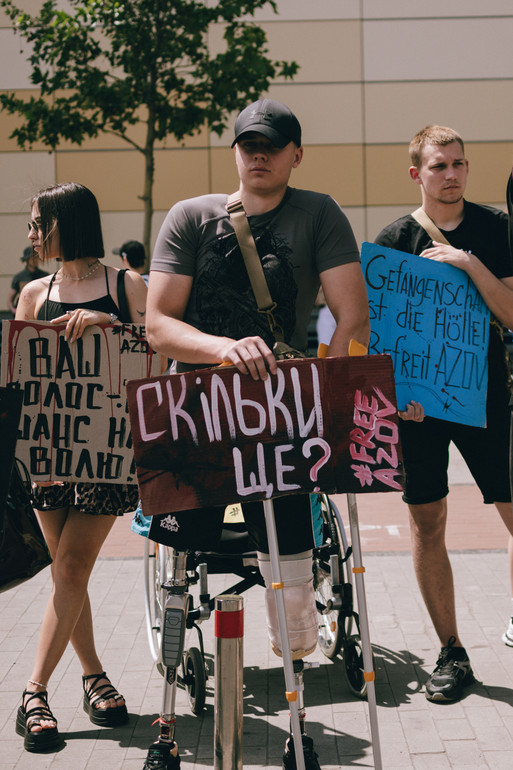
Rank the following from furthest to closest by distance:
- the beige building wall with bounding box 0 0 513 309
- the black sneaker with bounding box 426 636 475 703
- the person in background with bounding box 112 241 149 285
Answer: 1. the beige building wall with bounding box 0 0 513 309
2. the person in background with bounding box 112 241 149 285
3. the black sneaker with bounding box 426 636 475 703

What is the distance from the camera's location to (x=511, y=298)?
13.1 feet

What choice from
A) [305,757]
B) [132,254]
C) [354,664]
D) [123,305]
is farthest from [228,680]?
[132,254]

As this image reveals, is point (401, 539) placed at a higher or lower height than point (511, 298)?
lower

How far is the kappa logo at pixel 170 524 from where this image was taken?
3260 millimetres

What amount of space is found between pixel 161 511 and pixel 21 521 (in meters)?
0.62

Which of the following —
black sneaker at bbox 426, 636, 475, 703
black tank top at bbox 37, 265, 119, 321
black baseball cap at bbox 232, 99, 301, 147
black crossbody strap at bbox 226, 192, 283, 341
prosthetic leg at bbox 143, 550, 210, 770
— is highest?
black baseball cap at bbox 232, 99, 301, 147

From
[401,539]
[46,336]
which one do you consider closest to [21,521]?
[46,336]

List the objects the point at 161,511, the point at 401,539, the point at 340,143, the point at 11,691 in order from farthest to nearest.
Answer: the point at 340,143, the point at 401,539, the point at 11,691, the point at 161,511

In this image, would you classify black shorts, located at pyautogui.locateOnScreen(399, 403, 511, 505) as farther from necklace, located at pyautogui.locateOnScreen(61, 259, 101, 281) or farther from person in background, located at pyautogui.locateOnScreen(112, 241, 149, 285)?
person in background, located at pyautogui.locateOnScreen(112, 241, 149, 285)

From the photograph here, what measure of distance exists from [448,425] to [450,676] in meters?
1.00

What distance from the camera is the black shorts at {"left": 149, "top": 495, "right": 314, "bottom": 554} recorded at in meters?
3.18

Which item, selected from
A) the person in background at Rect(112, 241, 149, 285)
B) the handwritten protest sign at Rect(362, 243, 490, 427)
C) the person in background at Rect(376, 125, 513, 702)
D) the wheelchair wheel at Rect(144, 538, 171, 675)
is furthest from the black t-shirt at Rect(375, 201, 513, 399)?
the person in background at Rect(112, 241, 149, 285)

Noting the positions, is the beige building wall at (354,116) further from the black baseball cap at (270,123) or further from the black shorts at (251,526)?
the black shorts at (251,526)

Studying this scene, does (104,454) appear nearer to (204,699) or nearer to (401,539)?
(204,699)
